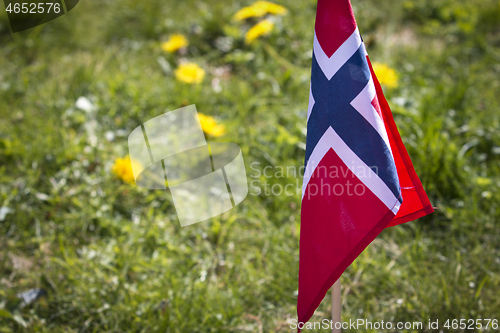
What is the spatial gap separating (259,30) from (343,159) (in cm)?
250

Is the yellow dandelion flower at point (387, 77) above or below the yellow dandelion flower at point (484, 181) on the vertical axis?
above

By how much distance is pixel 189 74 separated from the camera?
125 inches

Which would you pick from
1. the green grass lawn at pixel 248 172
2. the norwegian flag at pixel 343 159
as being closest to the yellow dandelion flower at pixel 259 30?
the green grass lawn at pixel 248 172

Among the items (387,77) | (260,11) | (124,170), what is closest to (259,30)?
(260,11)

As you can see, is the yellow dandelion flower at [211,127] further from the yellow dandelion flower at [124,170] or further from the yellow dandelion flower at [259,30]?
the yellow dandelion flower at [259,30]

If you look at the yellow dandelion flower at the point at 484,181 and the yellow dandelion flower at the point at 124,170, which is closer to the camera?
the yellow dandelion flower at the point at 484,181

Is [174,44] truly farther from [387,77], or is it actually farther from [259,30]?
[387,77]

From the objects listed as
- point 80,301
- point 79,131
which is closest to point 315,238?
point 80,301

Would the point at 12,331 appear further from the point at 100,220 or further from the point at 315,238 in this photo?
the point at 315,238

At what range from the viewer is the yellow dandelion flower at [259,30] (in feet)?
11.2

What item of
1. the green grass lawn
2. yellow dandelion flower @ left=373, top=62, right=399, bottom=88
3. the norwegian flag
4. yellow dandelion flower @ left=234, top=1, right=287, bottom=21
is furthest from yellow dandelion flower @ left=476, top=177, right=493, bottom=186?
yellow dandelion flower @ left=234, top=1, right=287, bottom=21

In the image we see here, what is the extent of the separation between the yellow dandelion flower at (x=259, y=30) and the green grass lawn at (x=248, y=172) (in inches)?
3.5

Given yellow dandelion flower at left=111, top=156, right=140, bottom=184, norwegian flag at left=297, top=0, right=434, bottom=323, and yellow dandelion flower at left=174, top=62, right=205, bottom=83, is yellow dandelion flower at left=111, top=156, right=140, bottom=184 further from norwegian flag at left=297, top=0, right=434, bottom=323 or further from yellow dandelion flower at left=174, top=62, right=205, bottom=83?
norwegian flag at left=297, top=0, right=434, bottom=323

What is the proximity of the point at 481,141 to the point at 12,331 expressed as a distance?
274 centimetres
